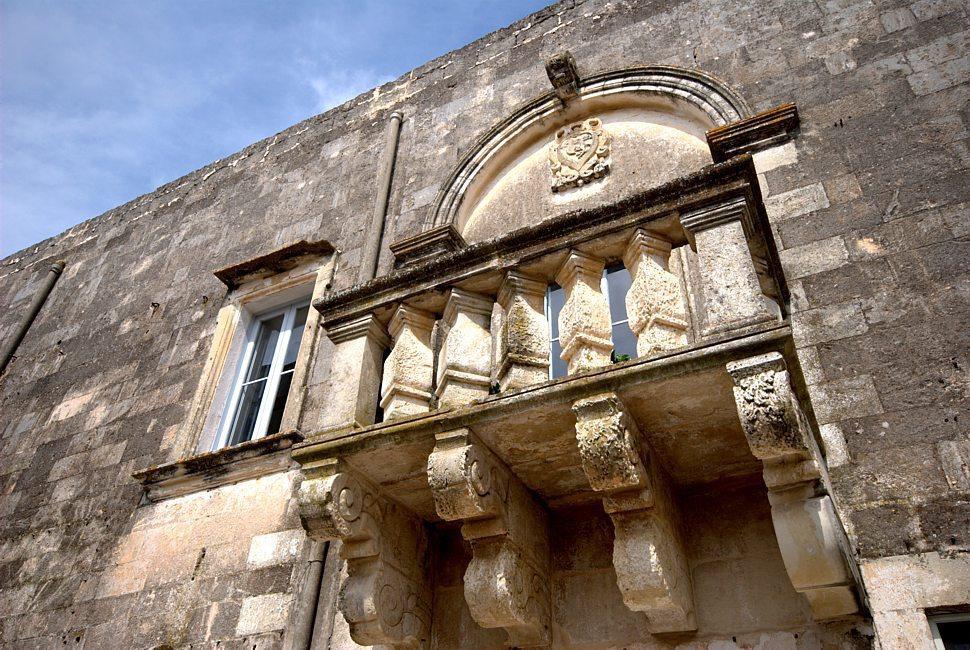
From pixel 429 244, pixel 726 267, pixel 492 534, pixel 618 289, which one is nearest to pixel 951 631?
pixel 726 267

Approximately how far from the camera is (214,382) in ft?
22.7

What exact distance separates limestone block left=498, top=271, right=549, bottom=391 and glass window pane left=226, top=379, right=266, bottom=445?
3.43 m

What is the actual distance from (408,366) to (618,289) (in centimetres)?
198

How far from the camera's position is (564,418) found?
3643 mm

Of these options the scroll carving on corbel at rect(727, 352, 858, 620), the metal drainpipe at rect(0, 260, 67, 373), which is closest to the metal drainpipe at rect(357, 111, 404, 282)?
the scroll carving on corbel at rect(727, 352, 858, 620)

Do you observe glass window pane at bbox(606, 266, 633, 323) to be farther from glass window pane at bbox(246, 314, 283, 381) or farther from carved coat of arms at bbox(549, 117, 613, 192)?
glass window pane at bbox(246, 314, 283, 381)

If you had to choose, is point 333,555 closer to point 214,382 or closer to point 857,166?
point 214,382

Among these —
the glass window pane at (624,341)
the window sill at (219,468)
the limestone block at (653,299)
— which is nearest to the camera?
the limestone block at (653,299)

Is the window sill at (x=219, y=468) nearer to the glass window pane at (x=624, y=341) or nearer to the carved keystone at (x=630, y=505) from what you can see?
the glass window pane at (x=624, y=341)

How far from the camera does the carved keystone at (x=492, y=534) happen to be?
11.9 feet

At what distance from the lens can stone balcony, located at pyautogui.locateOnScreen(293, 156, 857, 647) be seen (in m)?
3.29

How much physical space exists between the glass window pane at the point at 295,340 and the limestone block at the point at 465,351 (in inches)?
116

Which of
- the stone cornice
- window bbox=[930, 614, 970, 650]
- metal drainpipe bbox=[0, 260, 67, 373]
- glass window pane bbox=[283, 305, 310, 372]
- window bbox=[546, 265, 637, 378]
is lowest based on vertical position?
window bbox=[930, 614, 970, 650]

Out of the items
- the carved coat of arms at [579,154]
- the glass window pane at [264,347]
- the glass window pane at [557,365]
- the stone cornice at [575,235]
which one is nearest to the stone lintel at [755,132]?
the carved coat of arms at [579,154]
